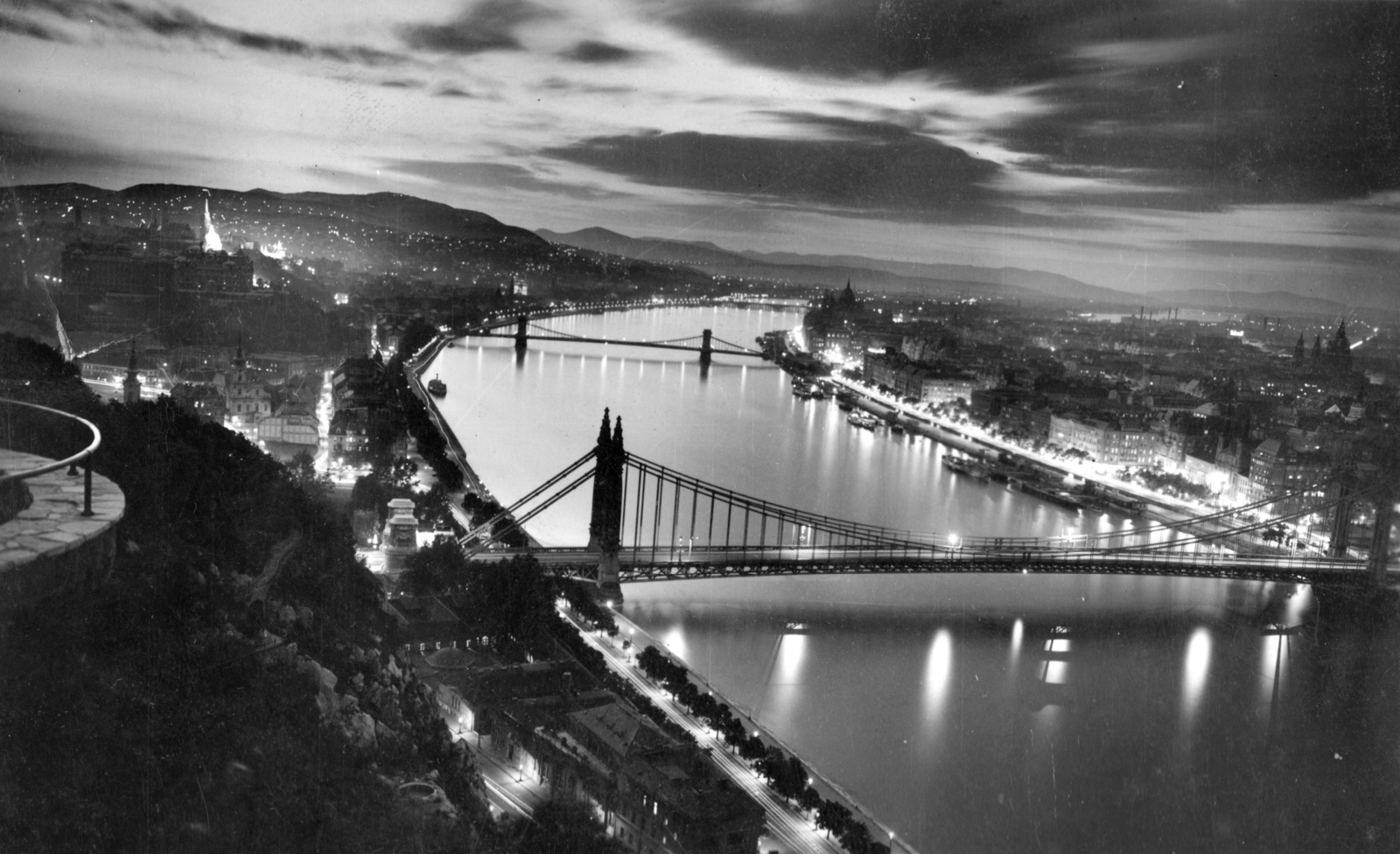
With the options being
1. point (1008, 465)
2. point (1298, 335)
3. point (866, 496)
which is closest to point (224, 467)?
point (866, 496)

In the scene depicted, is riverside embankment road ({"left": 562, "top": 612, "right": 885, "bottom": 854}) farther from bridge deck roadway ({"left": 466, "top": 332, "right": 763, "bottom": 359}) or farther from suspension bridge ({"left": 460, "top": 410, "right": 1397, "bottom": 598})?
bridge deck roadway ({"left": 466, "top": 332, "right": 763, "bottom": 359})

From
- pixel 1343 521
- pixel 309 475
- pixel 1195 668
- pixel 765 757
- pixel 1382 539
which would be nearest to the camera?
pixel 765 757

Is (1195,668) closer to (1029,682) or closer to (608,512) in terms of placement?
(1029,682)

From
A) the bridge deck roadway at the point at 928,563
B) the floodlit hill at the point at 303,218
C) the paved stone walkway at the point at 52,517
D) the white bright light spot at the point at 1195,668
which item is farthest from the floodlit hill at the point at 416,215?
the white bright light spot at the point at 1195,668

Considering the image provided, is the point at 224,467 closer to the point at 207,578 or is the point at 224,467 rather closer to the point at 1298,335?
the point at 207,578

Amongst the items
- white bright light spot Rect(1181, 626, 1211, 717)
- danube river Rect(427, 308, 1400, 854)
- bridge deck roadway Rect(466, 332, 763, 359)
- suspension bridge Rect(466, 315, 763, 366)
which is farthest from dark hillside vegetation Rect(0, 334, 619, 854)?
bridge deck roadway Rect(466, 332, 763, 359)

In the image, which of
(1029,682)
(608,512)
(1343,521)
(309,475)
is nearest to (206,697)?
Answer: (309,475)
